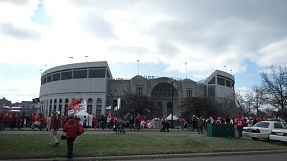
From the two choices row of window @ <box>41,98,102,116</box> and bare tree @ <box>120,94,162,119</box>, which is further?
row of window @ <box>41,98,102,116</box>

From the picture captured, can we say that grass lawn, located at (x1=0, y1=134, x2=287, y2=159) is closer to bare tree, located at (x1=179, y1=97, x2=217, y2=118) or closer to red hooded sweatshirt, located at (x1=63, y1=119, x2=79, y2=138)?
red hooded sweatshirt, located at (x1=63, y1=119, x2=79, y2=138)

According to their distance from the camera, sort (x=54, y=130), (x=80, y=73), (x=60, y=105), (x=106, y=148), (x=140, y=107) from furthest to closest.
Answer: (x=60, y=105) → (x=80, y=73) → (x=140, y=107) → (x=54, y=130) → (x=106, y=148)

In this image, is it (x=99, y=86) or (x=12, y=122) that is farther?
(x=99, y=86)

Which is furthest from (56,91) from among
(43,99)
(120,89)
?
(120,89)

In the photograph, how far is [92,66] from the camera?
279 feet

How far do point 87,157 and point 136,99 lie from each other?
51439 mm

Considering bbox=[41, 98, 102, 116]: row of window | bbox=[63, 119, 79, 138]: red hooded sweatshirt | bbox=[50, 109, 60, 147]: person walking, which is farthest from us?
bbox=[41, 98, 102, 116]: row of window

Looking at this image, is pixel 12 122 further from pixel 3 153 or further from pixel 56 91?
pixel 56 91

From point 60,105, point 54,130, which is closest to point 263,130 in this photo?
point 54,130

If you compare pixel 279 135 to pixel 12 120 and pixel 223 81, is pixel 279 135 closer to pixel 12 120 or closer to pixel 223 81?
pixel 12 120

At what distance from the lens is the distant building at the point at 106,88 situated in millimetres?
83438

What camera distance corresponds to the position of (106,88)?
84062mm

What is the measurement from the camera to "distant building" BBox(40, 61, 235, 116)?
274ft

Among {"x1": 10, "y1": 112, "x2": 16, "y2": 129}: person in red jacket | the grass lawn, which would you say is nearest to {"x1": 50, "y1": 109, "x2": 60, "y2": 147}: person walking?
the grass lawn
